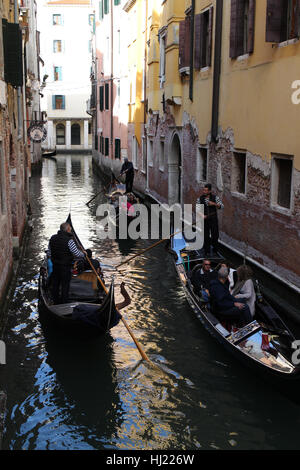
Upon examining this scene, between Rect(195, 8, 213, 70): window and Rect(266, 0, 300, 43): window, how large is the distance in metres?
3.46

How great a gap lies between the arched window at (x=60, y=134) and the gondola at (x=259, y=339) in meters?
41.3

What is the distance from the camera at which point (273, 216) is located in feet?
25.6

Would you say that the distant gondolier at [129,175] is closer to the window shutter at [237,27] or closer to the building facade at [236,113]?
the building facade at [236,113]

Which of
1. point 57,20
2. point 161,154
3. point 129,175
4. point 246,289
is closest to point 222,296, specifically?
point 246,289

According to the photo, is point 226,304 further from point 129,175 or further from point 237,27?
point 129,175

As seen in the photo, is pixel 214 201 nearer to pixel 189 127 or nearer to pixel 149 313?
pixel 149 313

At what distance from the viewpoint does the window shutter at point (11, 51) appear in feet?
28.5

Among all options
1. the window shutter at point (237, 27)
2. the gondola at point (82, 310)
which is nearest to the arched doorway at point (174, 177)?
the window shutter at point (237, 27)

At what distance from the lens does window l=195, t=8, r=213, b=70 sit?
10.8 m

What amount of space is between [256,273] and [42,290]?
3.24m

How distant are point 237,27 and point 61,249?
4.85 meters

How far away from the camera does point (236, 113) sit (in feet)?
30.3

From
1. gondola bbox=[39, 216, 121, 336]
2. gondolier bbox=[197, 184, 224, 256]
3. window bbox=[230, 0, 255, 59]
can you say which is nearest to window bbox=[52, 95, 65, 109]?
window bbox=[230, 0, 255, 59]

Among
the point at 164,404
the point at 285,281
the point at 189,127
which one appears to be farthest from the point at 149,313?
the point at 189,127
